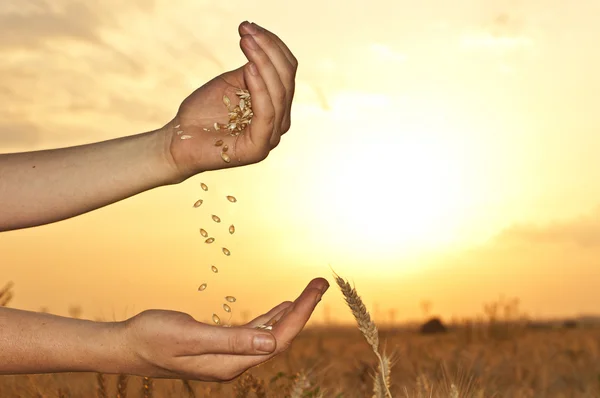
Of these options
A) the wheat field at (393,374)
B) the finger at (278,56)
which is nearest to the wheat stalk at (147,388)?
the wheat field at (393,374)

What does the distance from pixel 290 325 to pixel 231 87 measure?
0.78 meters

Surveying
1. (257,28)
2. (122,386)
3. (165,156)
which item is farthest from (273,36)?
(122,386)

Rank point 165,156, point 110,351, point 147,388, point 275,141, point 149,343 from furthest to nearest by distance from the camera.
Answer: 1. point 147,388
2. point 165,156
3. point 275,141
4. point 110,351
5. point 149,343

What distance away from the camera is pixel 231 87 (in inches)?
98.3

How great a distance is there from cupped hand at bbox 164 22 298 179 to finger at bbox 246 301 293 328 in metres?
0.45

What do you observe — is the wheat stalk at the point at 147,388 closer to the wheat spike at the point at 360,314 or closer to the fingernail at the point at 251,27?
the wheat spike at the point at 360,314

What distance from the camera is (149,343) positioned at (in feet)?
6.98

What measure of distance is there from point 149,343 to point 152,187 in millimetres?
661

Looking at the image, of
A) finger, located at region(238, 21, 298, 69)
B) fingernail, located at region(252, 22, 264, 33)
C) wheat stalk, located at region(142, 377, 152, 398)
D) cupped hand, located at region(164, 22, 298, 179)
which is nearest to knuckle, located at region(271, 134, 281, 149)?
cupped hand, located at region(164, 22, 298, 179)

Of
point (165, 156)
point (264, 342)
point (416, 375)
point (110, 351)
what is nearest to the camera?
point (264, 342)

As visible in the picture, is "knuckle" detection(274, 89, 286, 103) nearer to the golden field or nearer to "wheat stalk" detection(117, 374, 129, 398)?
the golden field

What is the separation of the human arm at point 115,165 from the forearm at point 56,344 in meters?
0.37

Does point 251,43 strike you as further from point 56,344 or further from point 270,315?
point 56,344

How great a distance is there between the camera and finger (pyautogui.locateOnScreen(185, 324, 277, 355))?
203 cm
